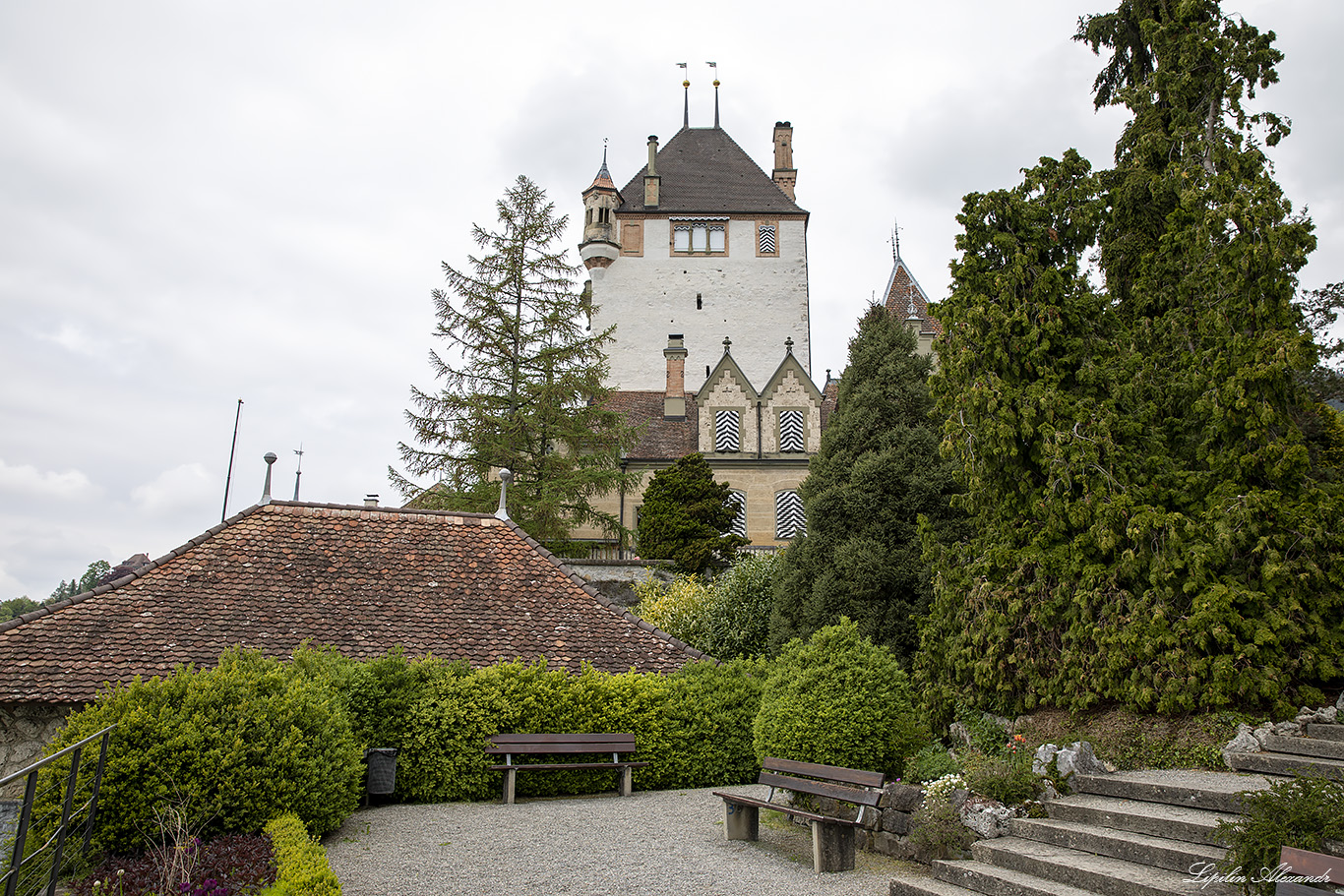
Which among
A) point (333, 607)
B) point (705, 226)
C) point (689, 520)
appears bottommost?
point (333, 607)

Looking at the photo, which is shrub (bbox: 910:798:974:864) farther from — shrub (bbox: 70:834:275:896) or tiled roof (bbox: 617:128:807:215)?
tiled roof (bbox: 617:128:807:215)

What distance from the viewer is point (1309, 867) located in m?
4.38

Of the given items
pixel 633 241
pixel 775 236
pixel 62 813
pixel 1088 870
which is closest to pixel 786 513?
pixel 775 236

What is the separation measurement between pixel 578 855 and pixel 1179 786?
5.11m

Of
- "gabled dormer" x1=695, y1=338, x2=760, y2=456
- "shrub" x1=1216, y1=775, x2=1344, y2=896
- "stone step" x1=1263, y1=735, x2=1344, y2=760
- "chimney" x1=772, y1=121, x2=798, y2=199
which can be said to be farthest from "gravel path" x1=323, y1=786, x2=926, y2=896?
"chimney" x1=772, y1=121, x2=798, y2=199

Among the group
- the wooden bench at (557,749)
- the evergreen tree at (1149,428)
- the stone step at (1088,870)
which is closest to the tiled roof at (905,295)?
the evergreen tree at (1149,428)

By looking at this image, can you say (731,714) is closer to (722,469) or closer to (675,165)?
(722,469)

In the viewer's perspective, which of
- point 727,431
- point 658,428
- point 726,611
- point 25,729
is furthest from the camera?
point 658,428

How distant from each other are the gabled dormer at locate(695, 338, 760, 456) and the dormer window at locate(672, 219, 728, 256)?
520 inches

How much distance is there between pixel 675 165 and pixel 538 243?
21.8 meters

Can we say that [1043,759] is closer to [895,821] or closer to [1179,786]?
[1179,786]

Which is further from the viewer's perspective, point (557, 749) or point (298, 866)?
point (557, 749)

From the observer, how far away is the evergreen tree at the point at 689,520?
24.5m

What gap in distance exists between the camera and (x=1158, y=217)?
11758 mm
